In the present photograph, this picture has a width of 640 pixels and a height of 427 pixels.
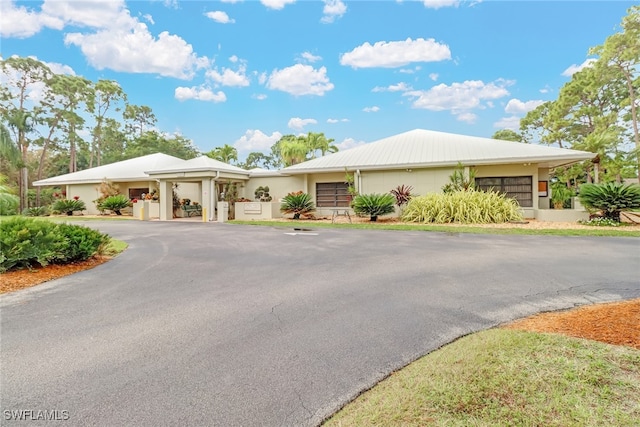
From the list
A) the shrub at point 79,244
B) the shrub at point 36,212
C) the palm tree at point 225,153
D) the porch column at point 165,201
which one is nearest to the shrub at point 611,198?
the shrub at point 79,244

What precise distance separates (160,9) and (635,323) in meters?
17.5

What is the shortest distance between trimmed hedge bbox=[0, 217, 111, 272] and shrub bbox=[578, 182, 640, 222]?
16.8 m

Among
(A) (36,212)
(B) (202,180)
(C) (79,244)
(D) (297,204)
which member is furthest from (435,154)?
(A) (36,212)

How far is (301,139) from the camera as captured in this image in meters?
34.6

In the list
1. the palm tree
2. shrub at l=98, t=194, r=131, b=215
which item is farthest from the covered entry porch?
the palm tree

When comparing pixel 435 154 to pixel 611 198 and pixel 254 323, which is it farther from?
pixel 254 323

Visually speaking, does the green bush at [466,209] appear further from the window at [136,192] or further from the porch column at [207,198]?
the window at [136,192]

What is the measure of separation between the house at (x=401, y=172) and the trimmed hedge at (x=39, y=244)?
1151cm

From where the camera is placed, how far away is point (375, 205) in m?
15.8

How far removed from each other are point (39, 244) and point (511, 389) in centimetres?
817

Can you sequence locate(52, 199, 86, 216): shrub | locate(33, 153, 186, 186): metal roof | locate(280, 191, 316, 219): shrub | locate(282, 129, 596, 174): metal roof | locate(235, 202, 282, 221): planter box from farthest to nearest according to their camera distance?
locate(33, 153, 186, 186): metal roof
locate(52, 199, 86, 216): shrub
locate(235, 202, 282, 221): planter box
locate(280, 191, 316, 219): shrub
locate(282, 129, 596, 174): metal roof

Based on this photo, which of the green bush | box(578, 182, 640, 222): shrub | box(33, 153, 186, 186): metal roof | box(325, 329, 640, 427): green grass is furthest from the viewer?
box(33, 153, 186, 186): metal roof

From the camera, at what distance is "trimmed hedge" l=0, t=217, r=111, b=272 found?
6176mm

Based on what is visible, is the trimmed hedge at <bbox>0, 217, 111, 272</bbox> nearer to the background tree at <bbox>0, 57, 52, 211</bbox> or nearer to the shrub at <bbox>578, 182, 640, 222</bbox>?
the shrub at <bbox>578, 182, 640, 222</bbox>
